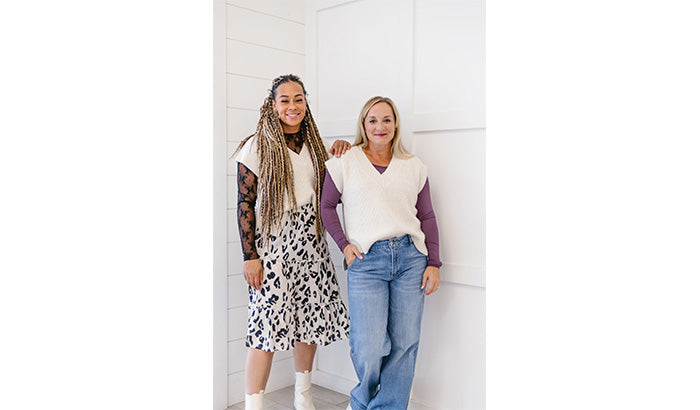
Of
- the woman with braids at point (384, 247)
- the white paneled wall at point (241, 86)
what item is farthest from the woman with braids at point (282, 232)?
the white paneled wall at point (241, 86)

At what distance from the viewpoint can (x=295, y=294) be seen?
184cm

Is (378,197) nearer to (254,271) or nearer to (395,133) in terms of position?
(395,133)

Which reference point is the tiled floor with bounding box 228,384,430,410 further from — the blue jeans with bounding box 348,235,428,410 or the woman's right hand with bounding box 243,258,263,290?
the woman's right hand with bounding box 243,258,263,290

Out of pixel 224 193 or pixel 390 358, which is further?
pixel 224 193

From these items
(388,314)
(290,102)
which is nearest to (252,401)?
(388,314)

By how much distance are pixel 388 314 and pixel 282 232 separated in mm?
444

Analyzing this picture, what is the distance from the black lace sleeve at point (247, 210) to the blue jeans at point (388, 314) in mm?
338

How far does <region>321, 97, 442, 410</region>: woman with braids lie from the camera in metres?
1.73

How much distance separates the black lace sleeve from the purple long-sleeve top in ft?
0.76
